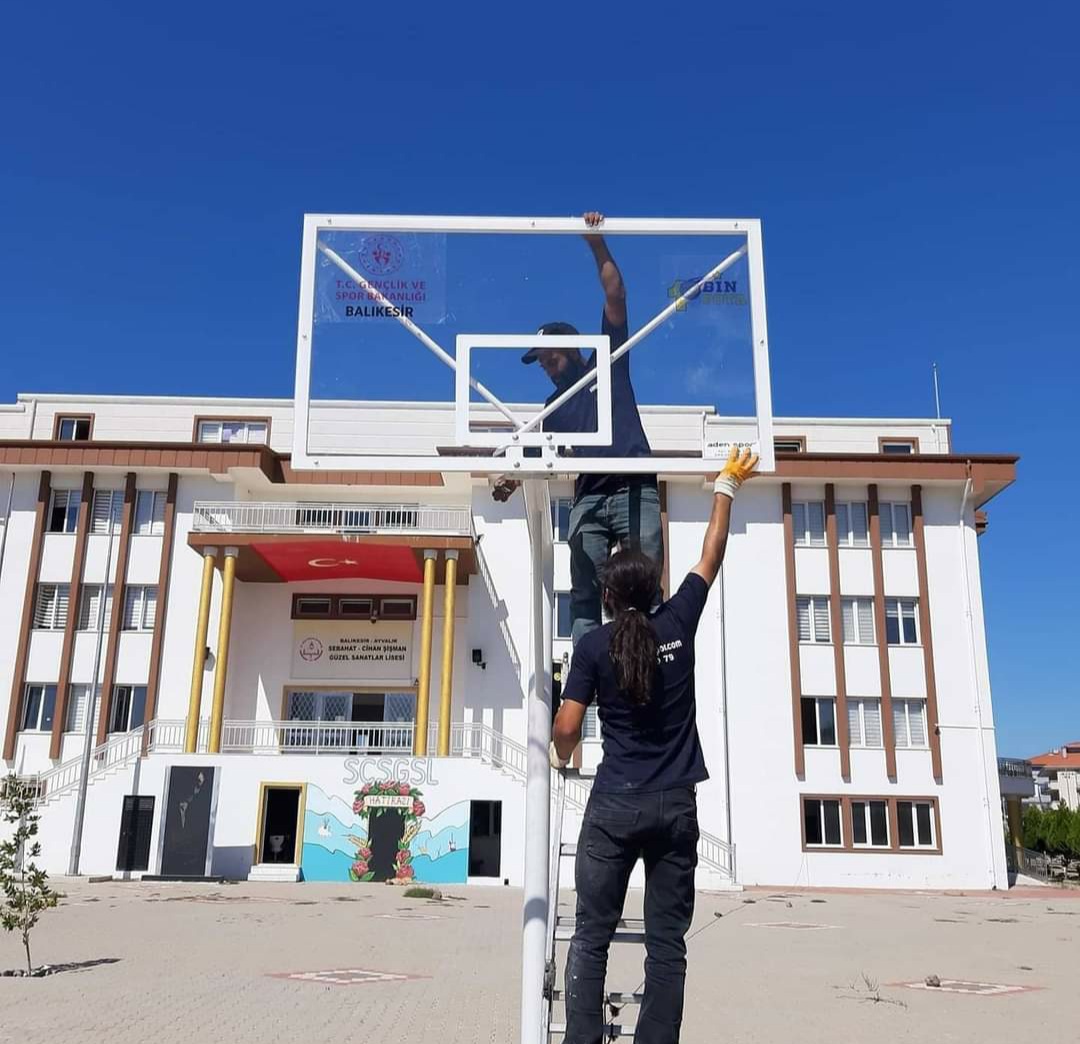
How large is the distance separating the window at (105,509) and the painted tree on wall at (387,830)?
10962 mm

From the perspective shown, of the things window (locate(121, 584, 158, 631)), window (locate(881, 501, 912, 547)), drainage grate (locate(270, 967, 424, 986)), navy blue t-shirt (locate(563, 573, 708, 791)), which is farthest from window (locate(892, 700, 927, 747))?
navy blue t-shirt (locate(563, 573, 708, 791))

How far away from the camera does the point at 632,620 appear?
3.88 meters

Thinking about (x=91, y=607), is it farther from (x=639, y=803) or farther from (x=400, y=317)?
(x=639, y=803)

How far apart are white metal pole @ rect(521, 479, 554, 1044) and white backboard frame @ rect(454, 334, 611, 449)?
10.6 inches

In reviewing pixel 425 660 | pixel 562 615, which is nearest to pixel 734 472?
pixel 425 660

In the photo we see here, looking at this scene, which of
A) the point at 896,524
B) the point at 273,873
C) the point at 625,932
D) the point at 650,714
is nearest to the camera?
the point at 650,714

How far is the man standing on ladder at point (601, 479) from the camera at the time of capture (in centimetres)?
546

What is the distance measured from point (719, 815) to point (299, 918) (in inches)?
552

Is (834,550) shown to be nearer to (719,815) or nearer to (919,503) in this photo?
(919,503)

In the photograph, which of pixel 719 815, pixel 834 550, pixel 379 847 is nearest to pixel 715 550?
pixel 379 847

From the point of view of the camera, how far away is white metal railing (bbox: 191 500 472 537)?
25719 mm

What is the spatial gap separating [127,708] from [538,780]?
2489 cm

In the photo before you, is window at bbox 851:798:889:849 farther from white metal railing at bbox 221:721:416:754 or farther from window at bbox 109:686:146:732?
window at bbox 109:686:146:732

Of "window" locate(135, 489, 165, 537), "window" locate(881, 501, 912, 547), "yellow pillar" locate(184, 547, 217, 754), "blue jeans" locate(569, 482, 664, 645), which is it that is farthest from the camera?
"window" locate(881, 501, 912, 547)
